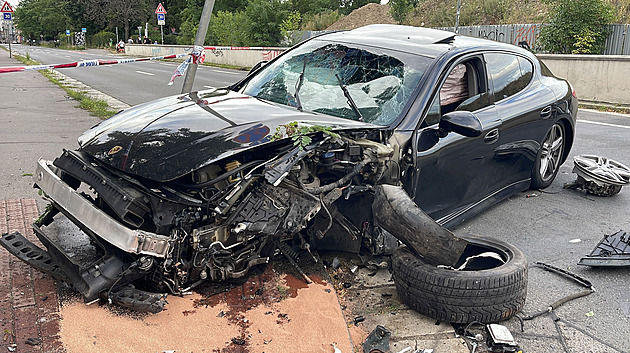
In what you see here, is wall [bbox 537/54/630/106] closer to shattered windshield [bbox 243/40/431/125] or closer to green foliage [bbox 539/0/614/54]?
green foliage [bbox 539/0/614/54]

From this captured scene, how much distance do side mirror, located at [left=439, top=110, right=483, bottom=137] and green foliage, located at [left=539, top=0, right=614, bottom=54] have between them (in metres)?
14.8

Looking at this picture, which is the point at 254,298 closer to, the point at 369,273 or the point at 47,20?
the point at 369,273

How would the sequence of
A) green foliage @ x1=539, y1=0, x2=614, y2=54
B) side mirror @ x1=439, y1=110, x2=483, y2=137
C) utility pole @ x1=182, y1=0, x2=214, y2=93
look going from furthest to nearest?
green foliage @ x1=539, y1=0, x2=614, y2=54 < utility pole @ x1=182, y1=0, x2=214, y2=93 < side mirror @ x1=439, y1=110, x2=483, y2=137

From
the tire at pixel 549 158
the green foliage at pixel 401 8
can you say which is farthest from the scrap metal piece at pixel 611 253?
the green foliage at pixel 401 8

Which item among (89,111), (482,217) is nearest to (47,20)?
(89,111)

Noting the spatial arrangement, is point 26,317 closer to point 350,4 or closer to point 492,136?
point 492,136

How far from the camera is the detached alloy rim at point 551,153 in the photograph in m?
5.73

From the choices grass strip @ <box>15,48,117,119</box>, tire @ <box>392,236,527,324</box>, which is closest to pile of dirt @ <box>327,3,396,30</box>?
grass strip @ <box>15,48,117,119</box>

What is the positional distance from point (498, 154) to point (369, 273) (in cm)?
170

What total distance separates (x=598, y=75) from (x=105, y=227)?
14.0 meters

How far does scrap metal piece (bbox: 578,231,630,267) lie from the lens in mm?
4105

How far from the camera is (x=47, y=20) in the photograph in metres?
107

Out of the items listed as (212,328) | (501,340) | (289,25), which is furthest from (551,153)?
(289,25)

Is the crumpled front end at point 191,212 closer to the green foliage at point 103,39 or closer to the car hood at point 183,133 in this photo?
the car hood at point 183,133
